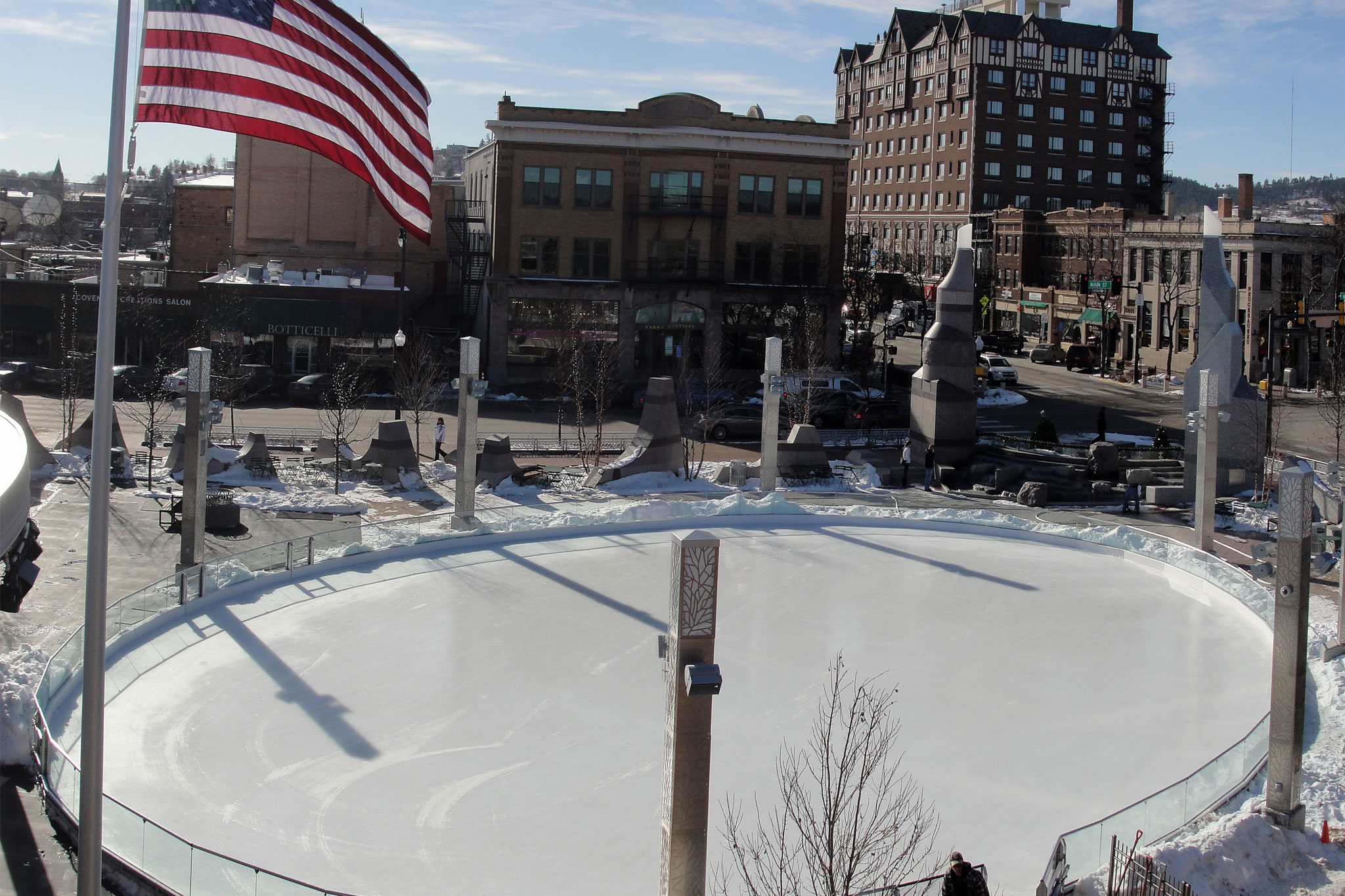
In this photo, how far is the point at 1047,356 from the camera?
2891 inches

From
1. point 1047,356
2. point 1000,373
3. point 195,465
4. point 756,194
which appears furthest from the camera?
point 1047,356

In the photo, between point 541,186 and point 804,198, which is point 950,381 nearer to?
point 804,198

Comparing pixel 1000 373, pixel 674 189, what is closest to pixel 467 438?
pixel 674 189

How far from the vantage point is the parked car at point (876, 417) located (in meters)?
46.8

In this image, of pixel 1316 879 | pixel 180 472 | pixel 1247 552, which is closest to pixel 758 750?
pixel 1316 879

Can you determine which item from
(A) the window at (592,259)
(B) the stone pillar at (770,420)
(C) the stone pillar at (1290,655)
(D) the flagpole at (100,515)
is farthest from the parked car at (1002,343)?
(D) the flagpole at (100,515)

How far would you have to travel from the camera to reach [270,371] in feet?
174

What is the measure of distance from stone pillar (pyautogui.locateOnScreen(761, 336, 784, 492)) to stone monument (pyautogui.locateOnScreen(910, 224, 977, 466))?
24.0 feet

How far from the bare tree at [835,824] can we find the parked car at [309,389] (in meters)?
37.2

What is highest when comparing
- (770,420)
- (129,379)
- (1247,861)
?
(129,379)

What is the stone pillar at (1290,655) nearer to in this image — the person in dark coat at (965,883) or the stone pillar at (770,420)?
the person in dark coat at (965,883)

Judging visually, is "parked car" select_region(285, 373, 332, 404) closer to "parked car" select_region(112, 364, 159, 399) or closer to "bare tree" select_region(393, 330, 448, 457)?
"bare tree" select_region(393, 330, 448, 457)

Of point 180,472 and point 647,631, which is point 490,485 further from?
point 647,631

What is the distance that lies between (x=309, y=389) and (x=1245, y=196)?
155ft
